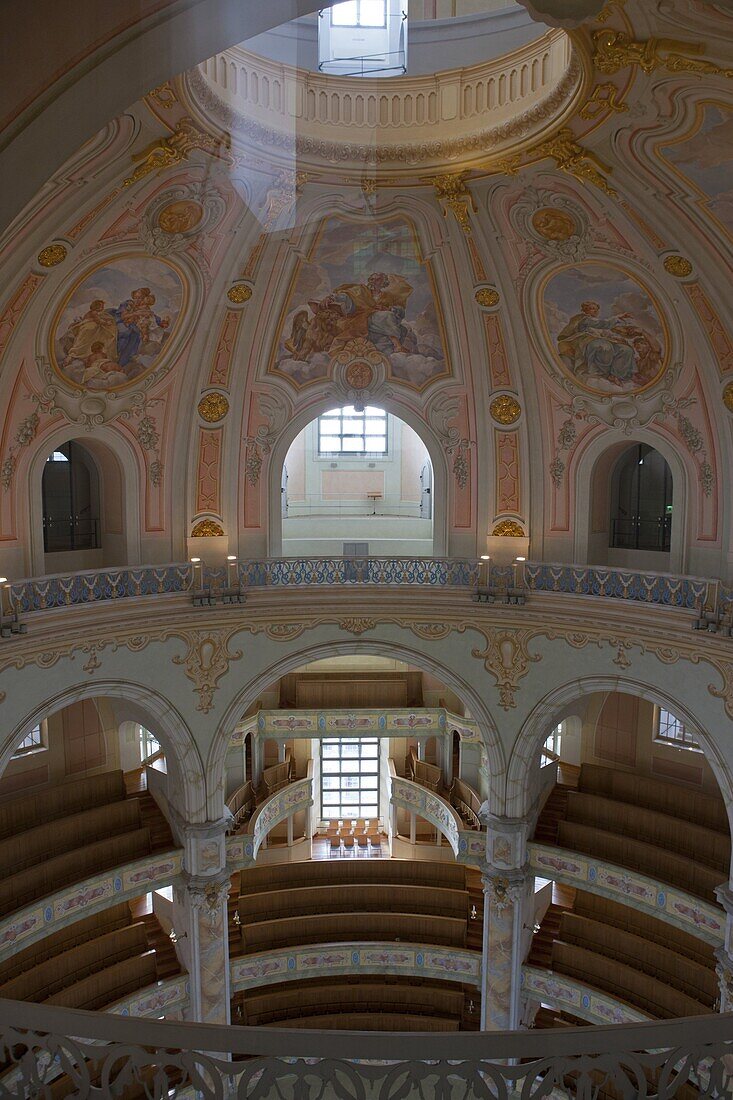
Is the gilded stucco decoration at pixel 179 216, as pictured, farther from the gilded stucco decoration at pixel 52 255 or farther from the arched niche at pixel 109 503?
the arched niche at pixel 109 503

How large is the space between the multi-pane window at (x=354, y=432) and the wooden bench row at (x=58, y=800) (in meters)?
11.1

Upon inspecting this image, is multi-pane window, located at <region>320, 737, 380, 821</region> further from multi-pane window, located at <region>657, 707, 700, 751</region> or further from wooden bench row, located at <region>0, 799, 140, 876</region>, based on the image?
multi-pane window, located at <region>657, 707, 700, 751</region>

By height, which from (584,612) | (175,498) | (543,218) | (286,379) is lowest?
(584,612)

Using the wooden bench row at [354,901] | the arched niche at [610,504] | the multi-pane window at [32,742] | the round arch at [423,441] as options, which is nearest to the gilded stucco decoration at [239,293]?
the round arch at [423,441]

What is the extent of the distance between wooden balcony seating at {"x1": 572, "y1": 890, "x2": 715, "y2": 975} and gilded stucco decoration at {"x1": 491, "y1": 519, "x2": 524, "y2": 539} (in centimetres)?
758

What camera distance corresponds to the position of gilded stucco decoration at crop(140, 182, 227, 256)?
11.6 meters

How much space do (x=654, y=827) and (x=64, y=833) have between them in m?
11.9

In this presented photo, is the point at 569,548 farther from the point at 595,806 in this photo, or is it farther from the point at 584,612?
the point at 595,806

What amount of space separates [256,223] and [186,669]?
7655 millimetres

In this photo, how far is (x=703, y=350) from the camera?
1271cm

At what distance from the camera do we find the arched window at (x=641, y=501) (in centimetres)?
1498

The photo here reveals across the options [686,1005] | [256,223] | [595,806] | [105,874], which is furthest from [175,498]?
[686,1005]

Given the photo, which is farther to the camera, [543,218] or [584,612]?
[584,612]

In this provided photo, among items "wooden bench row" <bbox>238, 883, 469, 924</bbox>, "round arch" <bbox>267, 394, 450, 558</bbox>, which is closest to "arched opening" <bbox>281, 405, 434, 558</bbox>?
"round arch" <bbox>267, 394, 450, 558</bbox>
